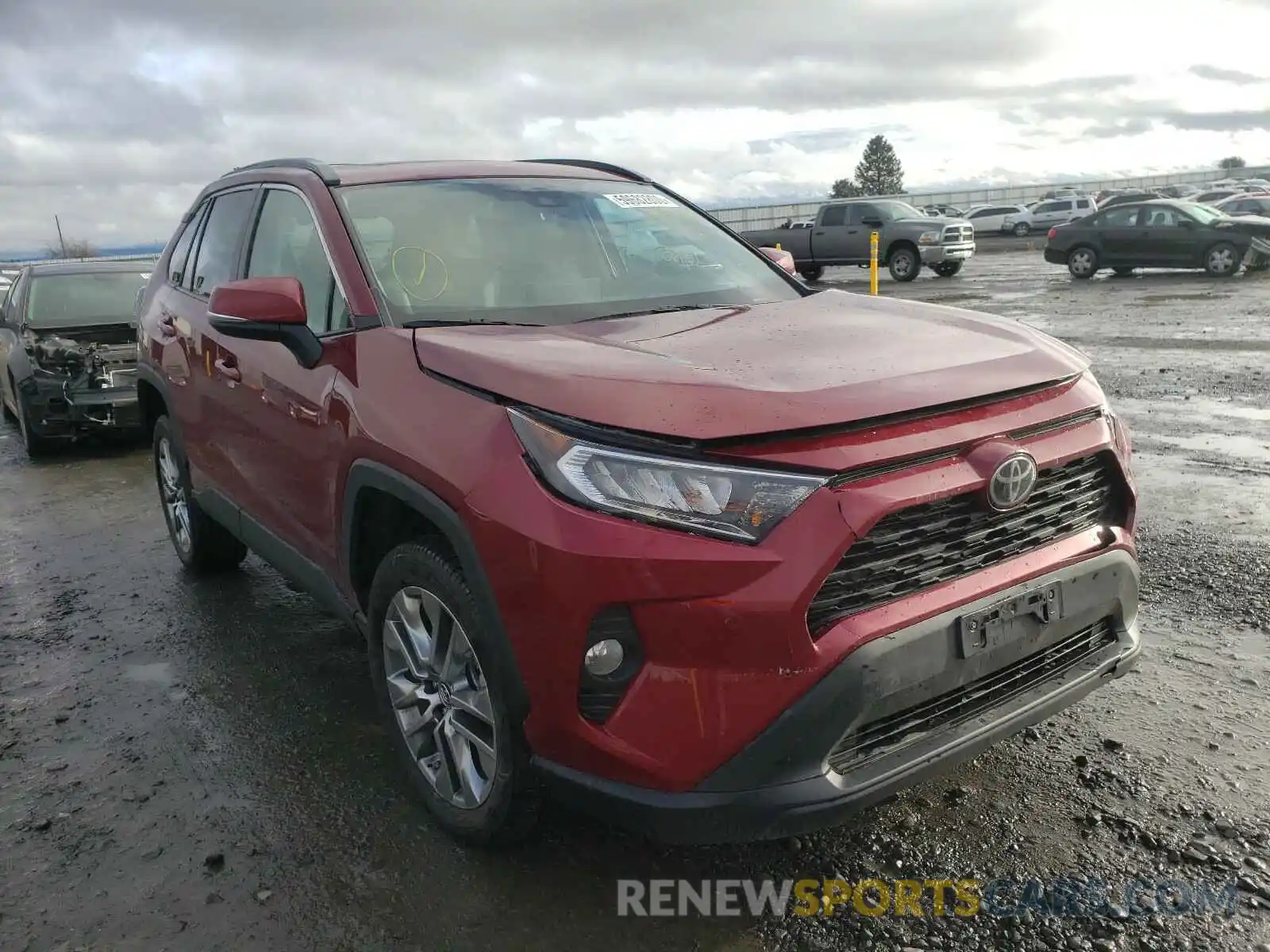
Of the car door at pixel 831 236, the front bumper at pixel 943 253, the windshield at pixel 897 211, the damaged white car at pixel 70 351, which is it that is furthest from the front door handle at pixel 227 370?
the car door at pixel 831 236

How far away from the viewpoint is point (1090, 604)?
8.73 ft

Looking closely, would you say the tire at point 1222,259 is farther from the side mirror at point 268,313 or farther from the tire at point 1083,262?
the side mirror at point 268,313

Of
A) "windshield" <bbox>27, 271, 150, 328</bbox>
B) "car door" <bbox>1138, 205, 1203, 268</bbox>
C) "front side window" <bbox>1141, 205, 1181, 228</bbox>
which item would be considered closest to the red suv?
"windshield" <bbox>27, 271, 150, 328</bbox>

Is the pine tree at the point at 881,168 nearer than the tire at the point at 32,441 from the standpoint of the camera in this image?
No

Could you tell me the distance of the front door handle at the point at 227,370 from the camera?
3.91 m

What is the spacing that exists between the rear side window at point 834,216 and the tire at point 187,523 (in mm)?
21574

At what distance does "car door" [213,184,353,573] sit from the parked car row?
21mm

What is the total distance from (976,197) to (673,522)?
67.6 meters

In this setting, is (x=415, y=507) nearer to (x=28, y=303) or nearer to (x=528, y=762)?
(x=528, y=762)

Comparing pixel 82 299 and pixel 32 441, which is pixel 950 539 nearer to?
pixel 32 441

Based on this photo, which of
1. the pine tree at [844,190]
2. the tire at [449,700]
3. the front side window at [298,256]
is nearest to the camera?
the tire at [449,700]

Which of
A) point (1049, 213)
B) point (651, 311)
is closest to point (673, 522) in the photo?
point (651, 311)

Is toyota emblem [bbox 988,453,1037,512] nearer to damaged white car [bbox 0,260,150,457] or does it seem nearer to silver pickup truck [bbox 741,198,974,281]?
damaged white car [bbox 0,260,150,457]

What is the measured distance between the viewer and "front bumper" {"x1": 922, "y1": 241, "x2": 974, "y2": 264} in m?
23.2
